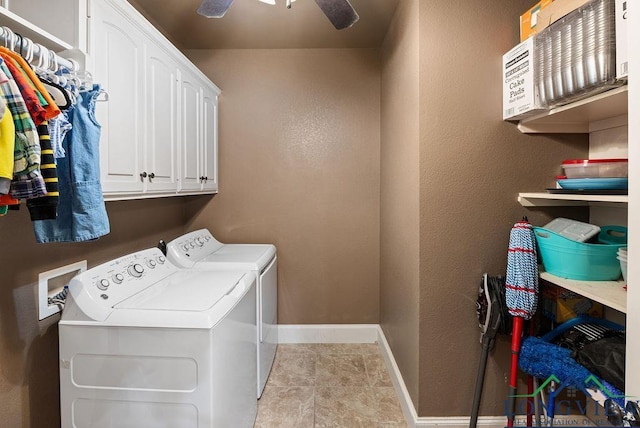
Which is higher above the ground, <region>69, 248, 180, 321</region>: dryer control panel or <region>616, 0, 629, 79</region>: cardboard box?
<region>616, 0, 629, 79</region>: cardboard box

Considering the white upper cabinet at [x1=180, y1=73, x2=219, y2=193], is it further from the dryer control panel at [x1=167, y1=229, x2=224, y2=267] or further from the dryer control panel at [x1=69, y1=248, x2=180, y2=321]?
the dryer control panel at [x1=69, y1=248, x2=180, y2=321]

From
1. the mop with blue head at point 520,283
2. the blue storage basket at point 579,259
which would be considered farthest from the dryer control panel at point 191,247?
the blue storage basket at point 579,259

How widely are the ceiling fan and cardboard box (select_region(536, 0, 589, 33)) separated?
0.84m

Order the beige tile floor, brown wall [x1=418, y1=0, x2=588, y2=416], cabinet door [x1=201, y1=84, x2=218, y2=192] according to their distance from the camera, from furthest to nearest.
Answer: cabinet door [x1=201, y1=84, x2=218, y2=192]
the beige tile floor
brown wall [x1=418, y1=0, x2=588, y2=416]

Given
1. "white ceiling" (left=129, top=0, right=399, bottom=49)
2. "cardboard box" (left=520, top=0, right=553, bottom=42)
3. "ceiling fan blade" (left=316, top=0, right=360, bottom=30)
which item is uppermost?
"white ceiling" (left=129, top=0, right=399, bottom=49)

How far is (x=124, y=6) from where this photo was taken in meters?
1.45

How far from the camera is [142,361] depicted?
4.29 feet

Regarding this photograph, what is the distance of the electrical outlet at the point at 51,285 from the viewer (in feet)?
4.58

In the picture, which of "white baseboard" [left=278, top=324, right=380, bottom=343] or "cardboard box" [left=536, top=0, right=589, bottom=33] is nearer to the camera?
"cardboard box" [left=536, top=0, right=589, bottom=33]

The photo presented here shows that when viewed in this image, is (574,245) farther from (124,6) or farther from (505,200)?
(124,6)

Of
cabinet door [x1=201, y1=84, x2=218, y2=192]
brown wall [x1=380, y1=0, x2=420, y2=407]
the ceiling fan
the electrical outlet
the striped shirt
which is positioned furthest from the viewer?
cabinet door [x1=201, y1=84, x2=218, y2=192]

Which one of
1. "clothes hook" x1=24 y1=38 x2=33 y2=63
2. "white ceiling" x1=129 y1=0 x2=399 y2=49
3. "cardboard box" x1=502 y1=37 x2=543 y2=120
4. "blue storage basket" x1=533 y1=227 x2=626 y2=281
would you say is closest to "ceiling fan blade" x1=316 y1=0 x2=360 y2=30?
"white ceiling" x1=129 y1=0 x2=399 y2=49

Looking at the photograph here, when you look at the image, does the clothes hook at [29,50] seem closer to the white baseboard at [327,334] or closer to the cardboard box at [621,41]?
the cardboard box at [621,41]

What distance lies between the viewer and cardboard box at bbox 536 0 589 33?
1.29 m
